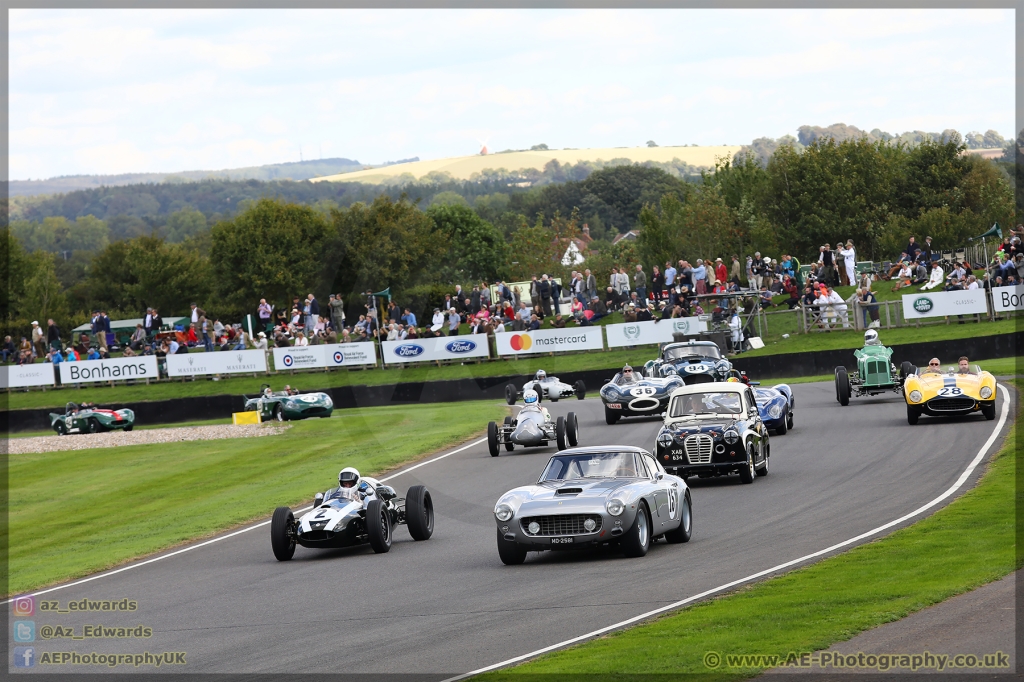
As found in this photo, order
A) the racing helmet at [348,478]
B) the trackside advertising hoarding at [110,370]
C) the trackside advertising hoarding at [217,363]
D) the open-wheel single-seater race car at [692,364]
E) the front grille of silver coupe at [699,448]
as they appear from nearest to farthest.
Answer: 1. the racing helmet at [348,478]
2. the front grille of silver coupe at [699,448]
3. the open-wheel single-seater race car at [692,364]
4. the trackside advertising hoarding at [217,363]
5. the trackside advertising hoarding at [110,370]

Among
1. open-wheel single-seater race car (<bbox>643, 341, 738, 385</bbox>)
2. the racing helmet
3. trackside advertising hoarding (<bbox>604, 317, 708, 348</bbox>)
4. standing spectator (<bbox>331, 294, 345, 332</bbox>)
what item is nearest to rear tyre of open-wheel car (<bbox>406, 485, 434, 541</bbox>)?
the racing helmet

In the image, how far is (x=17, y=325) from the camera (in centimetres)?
7694

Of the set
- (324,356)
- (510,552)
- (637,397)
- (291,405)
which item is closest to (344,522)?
(510,552)

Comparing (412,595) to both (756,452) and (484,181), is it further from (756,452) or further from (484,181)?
(484,181)

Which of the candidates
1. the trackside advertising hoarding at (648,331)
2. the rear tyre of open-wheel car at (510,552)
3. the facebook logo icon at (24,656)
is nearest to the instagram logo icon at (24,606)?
the facebook logo icon at (24,656)

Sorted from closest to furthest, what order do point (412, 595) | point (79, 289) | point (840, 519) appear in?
point (412, 595) → point (840, 519) → point (79, 289)

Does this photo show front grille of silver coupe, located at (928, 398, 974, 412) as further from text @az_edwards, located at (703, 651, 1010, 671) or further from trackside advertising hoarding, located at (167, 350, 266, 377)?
trackside advertising hoarding, located at (167, 350, 266, 377)

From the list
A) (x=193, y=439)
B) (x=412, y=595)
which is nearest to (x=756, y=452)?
(x=412, y=595)

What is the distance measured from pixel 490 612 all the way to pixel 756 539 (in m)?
4.56

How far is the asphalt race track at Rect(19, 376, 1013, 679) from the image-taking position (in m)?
10.9

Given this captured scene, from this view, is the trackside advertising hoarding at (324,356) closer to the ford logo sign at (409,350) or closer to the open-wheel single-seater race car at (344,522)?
the ford logo sign at (409,350)

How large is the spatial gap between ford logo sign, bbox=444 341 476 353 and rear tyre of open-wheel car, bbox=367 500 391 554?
2923 cm

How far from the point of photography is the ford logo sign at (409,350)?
4650 cm

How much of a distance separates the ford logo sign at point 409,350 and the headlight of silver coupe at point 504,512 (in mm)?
32102
